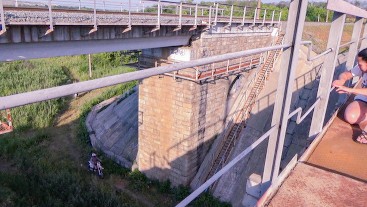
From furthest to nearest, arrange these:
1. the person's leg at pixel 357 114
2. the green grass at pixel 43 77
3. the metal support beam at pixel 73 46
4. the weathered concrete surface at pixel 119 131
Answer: the green grass at pixel 43 77 → the weathered concrete surface at pixel 119 131 → the metal support beam at pixel 73 46 → the person's leg at pixel 357 114

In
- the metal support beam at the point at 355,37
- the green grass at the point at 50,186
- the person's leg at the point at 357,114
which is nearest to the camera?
the person's leg at the point at 357,114

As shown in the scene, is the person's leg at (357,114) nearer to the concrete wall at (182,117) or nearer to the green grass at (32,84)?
the concrete wall at (182,117)

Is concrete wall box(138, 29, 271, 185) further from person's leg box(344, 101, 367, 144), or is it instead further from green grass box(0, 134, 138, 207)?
person's leg box(344, 101, 367, 144)

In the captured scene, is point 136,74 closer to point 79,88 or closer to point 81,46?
point 79,88

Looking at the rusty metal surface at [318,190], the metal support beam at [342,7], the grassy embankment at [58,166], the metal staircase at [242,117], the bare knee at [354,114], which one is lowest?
the grassy embankment at [58,166]

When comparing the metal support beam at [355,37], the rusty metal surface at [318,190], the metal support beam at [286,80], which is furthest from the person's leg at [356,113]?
the metal support beam at [286,80]

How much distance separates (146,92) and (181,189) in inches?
161

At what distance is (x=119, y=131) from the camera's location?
48.4 feet

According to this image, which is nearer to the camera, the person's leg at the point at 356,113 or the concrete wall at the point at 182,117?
the person's leg at the point at 356,113

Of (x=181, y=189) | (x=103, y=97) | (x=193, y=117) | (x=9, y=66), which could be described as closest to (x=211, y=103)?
(x=193, y=117)

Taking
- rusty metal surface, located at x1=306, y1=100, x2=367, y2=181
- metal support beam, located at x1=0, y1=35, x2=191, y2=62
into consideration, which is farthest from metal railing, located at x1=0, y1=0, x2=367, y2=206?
metal support beam, located at x1=0, y1=35, x2=191, y2=62

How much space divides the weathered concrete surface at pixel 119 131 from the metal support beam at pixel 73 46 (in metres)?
5.76

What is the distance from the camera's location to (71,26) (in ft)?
23.8

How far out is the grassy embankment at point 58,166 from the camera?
10.6 m
